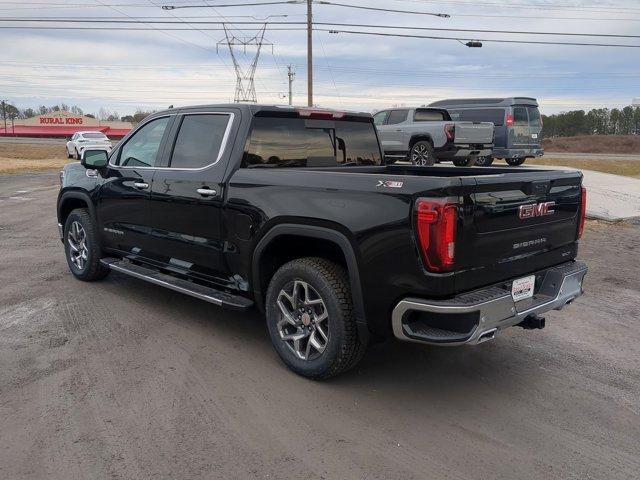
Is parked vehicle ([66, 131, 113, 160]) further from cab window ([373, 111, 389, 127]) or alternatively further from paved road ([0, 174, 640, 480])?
paved road ([0, 174, 640, 480])

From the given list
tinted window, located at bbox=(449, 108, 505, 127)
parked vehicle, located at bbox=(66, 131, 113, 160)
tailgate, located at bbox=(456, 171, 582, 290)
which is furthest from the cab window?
parked vehicle, located at bbox=(66, 131, 113, 160)

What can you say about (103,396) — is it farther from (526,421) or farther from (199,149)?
(526,421)

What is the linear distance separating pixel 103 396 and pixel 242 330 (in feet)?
4.96

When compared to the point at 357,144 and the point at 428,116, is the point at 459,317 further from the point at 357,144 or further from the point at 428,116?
the point at 428,116

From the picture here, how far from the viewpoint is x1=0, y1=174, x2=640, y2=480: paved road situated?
3025mm

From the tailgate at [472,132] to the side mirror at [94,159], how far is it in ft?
36.1

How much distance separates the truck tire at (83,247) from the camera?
6.16 meters

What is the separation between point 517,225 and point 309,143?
2.01 meters

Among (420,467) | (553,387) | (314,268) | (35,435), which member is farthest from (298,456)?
(553,387)

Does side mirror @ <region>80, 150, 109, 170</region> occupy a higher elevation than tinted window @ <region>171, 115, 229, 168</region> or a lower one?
lower

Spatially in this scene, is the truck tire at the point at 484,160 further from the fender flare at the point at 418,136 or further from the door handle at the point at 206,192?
the door handle at the point at 206,192

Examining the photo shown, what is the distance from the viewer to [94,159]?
5926mm

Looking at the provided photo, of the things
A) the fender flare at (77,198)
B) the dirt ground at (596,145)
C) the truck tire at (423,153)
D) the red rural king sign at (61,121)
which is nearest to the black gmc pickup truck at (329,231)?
the fender flare at (77,198)

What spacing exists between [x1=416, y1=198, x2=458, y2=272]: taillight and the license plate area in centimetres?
67
